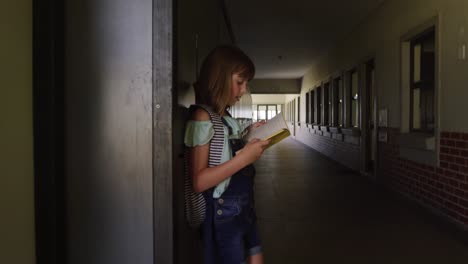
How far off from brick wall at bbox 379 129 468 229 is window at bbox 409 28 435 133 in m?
0.44

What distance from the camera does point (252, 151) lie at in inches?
52.9

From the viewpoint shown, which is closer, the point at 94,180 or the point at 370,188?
the point at 94,180

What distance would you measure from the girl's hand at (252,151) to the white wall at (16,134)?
0.68 meters

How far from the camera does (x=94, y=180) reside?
125 cm

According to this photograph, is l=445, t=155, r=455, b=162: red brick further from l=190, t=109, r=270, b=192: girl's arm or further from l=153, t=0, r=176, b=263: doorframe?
l=153, t=0, r=176, b=263: doorframe

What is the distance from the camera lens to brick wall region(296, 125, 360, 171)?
792 cm

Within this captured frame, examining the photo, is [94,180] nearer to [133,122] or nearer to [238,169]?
[133,122]

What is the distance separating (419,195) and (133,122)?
4582 mm

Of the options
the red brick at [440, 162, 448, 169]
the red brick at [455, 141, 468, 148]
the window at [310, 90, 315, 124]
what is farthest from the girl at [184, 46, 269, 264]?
the window at [310, 90, 315, 124]

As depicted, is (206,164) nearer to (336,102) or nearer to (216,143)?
(216,143)

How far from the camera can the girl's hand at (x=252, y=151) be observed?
133 cm

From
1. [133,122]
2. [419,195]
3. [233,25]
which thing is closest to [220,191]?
[133,122]

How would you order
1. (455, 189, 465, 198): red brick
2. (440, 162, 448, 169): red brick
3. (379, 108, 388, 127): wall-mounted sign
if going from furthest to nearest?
1. (379, 108, 388, 127): wall-mounted sign
2. (440, 162, 448, 169): red brick
3. (455, 189, 465, 198): red brick

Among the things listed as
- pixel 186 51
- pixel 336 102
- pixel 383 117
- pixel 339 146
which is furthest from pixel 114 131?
pixel 336 102
